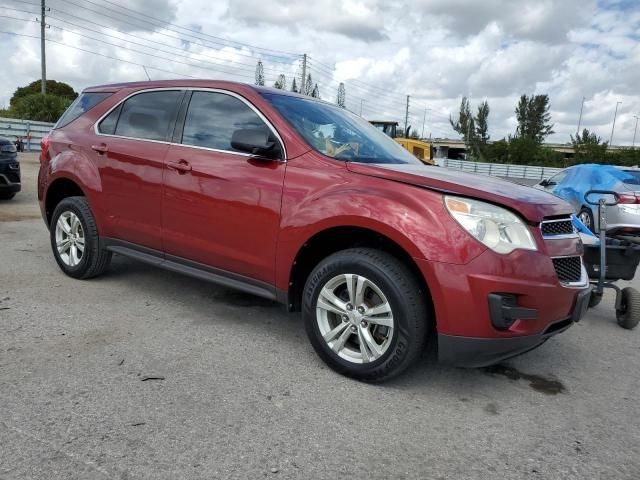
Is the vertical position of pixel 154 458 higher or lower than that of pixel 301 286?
lower

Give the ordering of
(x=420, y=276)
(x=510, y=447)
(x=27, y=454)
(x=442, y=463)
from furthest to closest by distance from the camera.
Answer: (x=420, y=276) → (x=510, y=447) → (x=442, y=463) → (x=27, y=454)

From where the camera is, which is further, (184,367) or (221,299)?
(221,299)

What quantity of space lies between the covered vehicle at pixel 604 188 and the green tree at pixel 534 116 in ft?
264

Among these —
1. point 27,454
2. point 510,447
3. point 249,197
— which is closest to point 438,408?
point 510,447

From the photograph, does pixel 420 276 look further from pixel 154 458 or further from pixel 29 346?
pixel 29 346

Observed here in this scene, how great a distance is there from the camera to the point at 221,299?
15.3 feet

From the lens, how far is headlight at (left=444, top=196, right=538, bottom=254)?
2811 millimetres

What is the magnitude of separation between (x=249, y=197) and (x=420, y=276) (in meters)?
1.25

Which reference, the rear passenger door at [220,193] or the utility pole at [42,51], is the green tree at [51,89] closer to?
the utility pole at [42,51]

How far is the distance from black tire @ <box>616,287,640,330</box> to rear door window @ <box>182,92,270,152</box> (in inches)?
138

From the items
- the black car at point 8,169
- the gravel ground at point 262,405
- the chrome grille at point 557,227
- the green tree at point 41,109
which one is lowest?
the gravel ground at point 262,405

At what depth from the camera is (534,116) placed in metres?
84.1

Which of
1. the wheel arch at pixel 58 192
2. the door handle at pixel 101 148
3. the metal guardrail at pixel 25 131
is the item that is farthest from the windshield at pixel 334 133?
the metal guardrail at pixel 25 131

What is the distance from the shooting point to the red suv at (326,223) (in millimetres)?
2840
